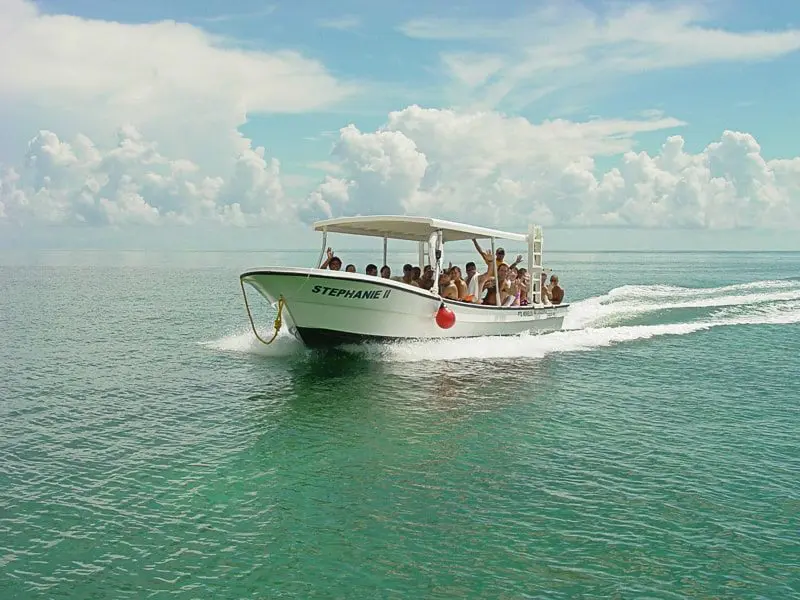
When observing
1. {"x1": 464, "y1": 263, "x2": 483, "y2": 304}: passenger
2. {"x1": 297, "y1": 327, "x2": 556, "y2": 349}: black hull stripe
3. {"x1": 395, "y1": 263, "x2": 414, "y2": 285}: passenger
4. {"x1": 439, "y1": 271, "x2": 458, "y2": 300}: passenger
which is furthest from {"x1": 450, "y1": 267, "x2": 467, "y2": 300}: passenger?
{"x1": 297, "y1": 327, "x2": 556, "y2": 349}: black hull stripe

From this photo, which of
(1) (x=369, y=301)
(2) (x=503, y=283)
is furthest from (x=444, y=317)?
(2) (x=503, y=283)

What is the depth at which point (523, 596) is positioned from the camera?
6.63m

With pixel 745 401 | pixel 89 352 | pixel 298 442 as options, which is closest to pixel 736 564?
pixel 298 442

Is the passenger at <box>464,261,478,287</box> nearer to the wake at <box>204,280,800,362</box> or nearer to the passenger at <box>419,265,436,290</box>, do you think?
the passenger at <box>419,265,436,290</box>

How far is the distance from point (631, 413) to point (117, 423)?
911 centimetres

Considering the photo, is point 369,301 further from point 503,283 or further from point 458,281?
point 503,283

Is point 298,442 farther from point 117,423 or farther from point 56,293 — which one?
point 56,293

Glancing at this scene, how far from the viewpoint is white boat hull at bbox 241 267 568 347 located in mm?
16562

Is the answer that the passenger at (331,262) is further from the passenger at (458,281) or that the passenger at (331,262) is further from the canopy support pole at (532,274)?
the canopy support pole at (532,274)

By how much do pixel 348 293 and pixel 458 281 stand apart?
148 inches

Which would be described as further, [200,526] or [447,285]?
[447,285]

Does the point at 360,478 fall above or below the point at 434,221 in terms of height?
below

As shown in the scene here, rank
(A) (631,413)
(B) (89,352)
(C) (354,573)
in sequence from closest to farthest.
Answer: (C) (354,573), (A) (631,413), (B) (89,352)

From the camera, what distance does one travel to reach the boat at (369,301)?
1667 cm
